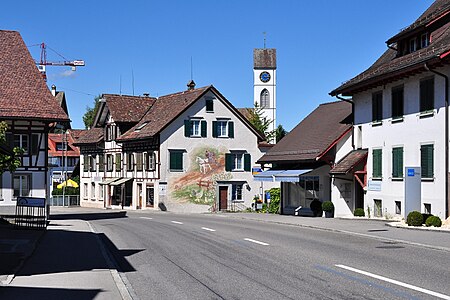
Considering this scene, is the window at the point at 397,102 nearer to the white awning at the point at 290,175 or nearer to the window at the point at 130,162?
the white awning at the point at 290,175

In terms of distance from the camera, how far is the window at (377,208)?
1328 inches

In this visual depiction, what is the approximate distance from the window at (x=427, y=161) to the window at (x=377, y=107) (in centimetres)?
508

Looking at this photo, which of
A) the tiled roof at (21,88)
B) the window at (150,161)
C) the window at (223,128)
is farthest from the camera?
the window at (223,128)

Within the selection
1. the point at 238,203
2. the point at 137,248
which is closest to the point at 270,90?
the point at 238,203

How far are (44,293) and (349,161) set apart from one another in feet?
87.4

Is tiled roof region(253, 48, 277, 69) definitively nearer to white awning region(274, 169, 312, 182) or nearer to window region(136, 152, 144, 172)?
window region(136, 152, 144, 172)

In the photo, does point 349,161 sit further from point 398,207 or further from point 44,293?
point 44,293

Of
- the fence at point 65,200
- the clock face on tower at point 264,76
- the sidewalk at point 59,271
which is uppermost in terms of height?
the clock face on tower at point 264,76

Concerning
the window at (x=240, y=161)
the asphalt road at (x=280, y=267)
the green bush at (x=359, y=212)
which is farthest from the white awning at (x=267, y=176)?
the asphalt road at (x=280, y=267)

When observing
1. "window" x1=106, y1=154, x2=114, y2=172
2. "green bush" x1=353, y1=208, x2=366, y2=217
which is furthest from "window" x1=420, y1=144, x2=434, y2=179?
"window" x1=106, y1=154, x2=114, y2=172

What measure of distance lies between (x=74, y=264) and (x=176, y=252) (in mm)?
3314

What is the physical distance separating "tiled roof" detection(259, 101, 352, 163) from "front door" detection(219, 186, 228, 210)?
1237 centimetres

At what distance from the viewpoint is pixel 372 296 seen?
10.5m

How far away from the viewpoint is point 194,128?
58.5 meters
